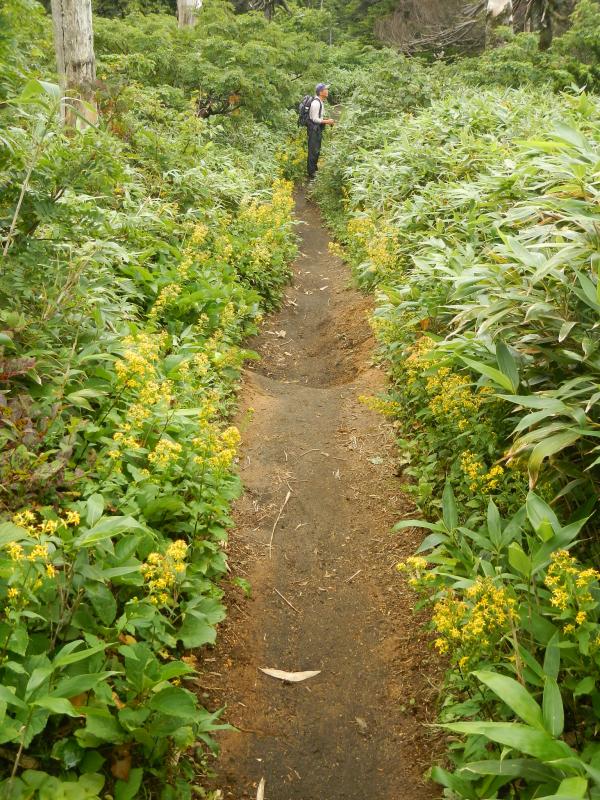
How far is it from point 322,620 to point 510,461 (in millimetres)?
1576

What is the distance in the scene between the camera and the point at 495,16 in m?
18.3

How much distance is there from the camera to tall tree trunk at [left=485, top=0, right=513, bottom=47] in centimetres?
1812

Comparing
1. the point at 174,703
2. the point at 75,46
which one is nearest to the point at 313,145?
the point at 75,46

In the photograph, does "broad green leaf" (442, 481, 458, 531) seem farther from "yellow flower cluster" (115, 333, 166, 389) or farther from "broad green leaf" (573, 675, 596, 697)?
"yellow flower cluster" (115, 333, 166, 389)

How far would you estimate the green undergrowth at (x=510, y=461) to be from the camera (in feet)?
8.30

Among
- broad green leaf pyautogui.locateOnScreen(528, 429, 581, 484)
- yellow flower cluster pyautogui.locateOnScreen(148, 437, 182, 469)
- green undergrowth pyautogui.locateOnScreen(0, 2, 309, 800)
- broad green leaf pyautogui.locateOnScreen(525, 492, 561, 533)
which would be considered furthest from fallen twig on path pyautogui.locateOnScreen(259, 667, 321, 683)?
broad green leaf pyautogui.locateOnScreen(528, 429, 581, 484)

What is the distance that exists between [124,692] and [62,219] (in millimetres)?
2810

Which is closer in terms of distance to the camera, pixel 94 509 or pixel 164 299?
pixel 94 509

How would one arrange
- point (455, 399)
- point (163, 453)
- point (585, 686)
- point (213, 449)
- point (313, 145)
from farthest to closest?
1. point (313, 145)
2. point (455, 399)
3. point (213, 449)
4. point (163, 453)
5. point (585, 686)

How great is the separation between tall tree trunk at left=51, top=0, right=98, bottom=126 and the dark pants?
7096 mm

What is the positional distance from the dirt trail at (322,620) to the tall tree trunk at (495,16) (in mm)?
16136

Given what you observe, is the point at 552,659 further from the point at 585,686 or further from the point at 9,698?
the point at 9,698

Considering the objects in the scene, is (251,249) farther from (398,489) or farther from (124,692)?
(124,692)

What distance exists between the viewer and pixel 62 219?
3930 millimetres
